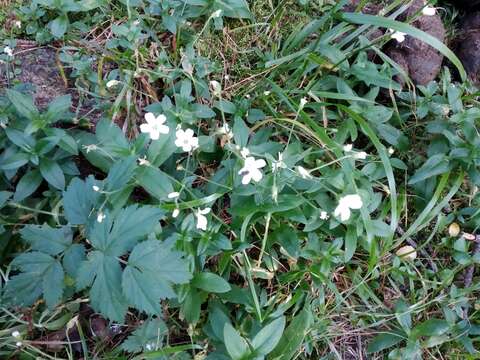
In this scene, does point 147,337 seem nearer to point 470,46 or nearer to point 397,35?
point 397,35

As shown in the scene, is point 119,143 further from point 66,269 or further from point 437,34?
point 437,34

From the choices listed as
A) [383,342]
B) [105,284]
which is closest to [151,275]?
[105,284]


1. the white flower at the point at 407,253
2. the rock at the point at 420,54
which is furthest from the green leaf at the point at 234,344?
the rock at the point at 420,54

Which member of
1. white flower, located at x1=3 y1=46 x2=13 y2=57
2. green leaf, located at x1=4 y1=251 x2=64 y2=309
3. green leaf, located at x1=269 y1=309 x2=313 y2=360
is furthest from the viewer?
white flower, located at x1=3 y1=46 x2=13 y2=57

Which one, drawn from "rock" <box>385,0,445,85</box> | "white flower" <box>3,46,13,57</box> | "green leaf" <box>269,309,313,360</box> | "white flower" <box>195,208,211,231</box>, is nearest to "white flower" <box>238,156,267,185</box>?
"white flower" <box>195,208,211,231</box>

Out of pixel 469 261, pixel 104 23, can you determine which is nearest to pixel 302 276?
pixel 469 261

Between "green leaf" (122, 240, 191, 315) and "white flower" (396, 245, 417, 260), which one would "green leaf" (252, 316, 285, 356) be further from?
"white flower" (396, 245, 417, 260)
